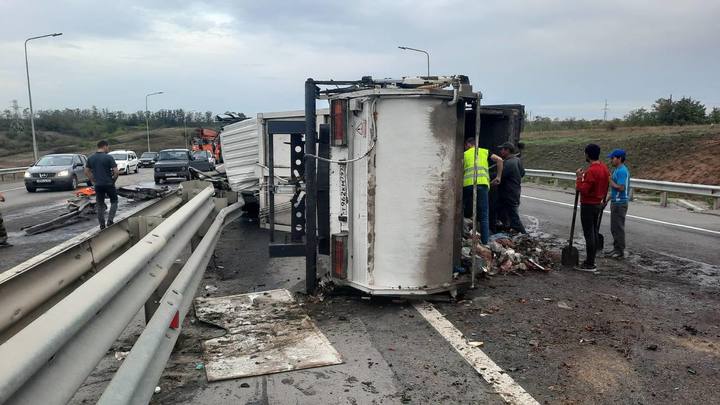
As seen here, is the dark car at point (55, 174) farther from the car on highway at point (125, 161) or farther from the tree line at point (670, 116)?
the tree line at point (670, 116)

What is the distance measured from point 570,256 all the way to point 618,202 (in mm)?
1539

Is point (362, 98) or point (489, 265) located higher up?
point (362, 98)

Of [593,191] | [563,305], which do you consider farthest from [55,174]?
[563,305]

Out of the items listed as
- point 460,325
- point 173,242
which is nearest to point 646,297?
point 460,325

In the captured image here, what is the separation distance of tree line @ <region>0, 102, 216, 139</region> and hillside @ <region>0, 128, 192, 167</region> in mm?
2654

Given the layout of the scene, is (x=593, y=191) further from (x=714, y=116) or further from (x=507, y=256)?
(x=714, y=116)

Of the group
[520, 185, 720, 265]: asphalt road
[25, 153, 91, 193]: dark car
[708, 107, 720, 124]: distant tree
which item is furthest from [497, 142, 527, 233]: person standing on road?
[708, 107, 720, 124]: distant tree

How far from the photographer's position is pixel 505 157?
943cm

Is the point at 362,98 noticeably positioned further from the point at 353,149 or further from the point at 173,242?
the point at 173,242

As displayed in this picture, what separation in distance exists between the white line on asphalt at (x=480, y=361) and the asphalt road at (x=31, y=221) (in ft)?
20.5

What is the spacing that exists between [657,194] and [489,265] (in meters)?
17.0

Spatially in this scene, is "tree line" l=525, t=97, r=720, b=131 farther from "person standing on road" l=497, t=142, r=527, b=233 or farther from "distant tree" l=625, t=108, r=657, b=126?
"person standing on road" l=497, t=142, r=527, b=233

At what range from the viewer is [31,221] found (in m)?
12.3

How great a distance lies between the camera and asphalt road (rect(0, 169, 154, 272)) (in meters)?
8.65
